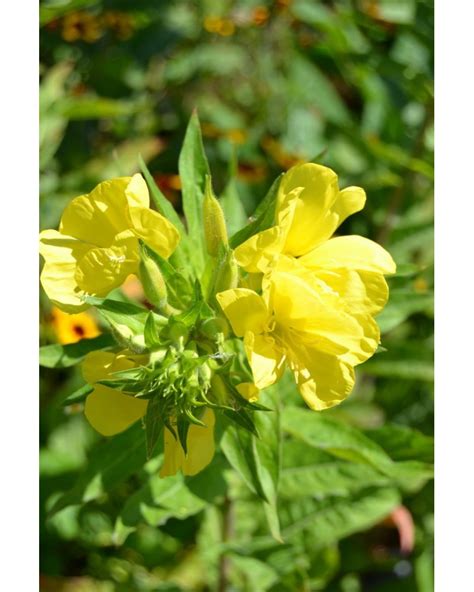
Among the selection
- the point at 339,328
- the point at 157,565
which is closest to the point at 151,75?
the point at 157,565

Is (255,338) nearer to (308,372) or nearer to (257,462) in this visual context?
(308,372)

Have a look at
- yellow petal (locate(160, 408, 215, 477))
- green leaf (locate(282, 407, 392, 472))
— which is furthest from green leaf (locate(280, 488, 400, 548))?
yellow petal (locate(160, 408, 215, 477))

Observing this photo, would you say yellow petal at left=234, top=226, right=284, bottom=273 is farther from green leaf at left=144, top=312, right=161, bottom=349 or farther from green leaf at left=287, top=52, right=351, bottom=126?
green leaf at left=287, top=52, right=351, bottom=126

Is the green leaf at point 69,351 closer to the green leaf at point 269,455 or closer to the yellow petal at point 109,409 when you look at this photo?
the yellow petal at point 109,409

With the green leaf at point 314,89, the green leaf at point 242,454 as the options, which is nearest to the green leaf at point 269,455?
the green leaf at point 242,454

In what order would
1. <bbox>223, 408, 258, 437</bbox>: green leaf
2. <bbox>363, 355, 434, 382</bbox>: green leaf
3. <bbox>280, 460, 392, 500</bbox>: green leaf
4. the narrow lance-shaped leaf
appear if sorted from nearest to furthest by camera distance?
<bbox>223, 408, 258, 437</bbox>: green leaf
the narrow lance-shaped leaf
<bbox>280, 460, 392, 500</bbox>: green leaf
<bbox>363, 355, 434, 382</bbox>: green leaf

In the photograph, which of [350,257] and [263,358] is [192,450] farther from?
[350,257]

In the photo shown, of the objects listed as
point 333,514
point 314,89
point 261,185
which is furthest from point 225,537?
point 314,89
